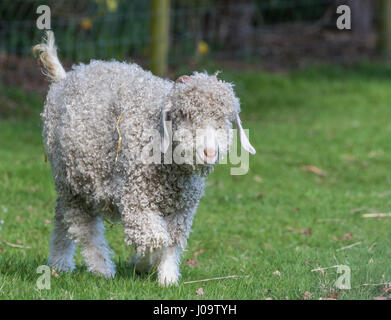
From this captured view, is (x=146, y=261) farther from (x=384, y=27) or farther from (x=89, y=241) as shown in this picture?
(x=384, y=27)

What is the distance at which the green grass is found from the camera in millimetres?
4906

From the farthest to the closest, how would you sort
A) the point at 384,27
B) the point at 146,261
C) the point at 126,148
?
the point at 384,27
the point at 146,261
the point at 126,148

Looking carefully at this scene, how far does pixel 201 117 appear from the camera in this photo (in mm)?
4277

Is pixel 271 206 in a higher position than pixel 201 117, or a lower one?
lower

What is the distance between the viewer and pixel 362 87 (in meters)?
14.1

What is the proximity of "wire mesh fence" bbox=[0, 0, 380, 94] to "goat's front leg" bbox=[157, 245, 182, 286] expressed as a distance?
7.49 m

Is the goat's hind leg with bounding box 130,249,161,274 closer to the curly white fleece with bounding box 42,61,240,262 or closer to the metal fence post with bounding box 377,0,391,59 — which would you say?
the curly white fleece with bounding box 42,61,240,262

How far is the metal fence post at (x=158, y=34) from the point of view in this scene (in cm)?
1212

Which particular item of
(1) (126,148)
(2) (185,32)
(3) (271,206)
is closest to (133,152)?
A: (1) (126,148)

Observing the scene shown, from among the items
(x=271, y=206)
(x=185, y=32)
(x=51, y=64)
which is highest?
(x=51, y=64)

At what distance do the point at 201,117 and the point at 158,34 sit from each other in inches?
320

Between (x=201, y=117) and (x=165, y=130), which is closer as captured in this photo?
(x=201, y=117)

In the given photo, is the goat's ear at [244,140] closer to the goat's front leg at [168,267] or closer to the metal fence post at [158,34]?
the goat's front leg at [168,267]
